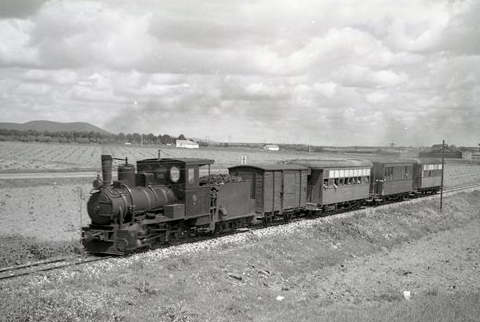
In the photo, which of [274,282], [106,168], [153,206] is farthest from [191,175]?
[274,282]

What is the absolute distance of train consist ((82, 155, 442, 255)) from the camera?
1331 centimetres

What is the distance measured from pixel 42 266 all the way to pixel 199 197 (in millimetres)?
5404

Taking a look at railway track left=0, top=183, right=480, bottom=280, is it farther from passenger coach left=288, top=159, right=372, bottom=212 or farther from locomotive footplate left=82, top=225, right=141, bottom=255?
passenger coach left=288, top=159, right=372, bottom=212

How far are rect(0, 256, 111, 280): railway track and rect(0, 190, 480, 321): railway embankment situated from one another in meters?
0.46

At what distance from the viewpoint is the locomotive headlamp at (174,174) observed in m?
15.1

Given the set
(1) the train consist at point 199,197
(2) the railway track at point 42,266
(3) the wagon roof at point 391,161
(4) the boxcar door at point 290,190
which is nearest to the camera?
(2) the railway track at point 42,266

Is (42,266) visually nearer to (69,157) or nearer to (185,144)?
(69,157)

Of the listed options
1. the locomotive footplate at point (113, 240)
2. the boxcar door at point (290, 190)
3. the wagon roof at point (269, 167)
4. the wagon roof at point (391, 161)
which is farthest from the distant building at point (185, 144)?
the locomotive footplate at point (113, 240)

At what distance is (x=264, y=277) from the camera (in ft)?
44.6

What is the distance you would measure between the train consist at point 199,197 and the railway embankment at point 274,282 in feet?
2.42

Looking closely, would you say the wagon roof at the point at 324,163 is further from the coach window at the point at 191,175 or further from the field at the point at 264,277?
the coach window at the point at 191,175

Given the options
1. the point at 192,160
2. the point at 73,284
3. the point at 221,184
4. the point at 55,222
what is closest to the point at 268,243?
the point at 221,184

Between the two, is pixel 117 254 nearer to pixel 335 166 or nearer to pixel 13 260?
pixel 13 260

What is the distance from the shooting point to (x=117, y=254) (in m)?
13.3
